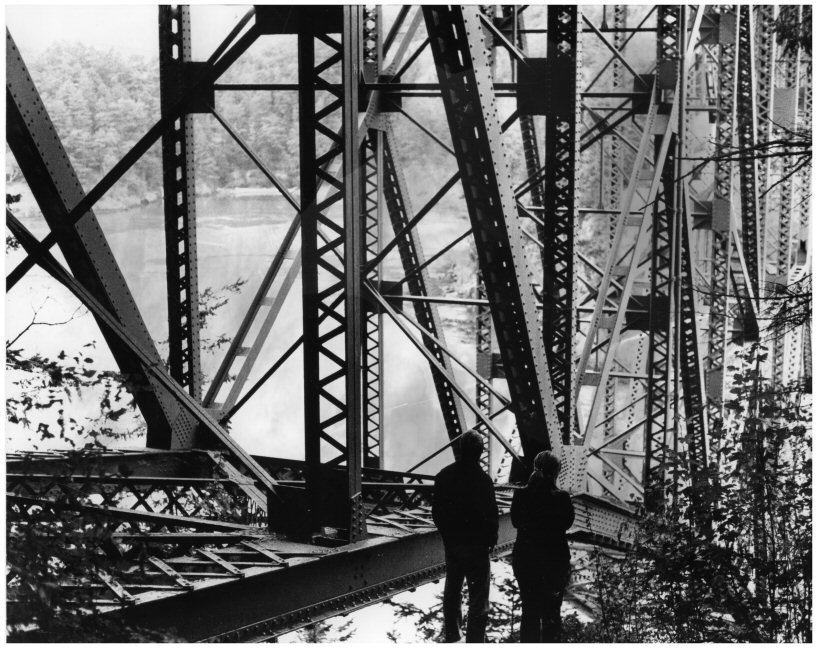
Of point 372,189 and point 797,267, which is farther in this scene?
point 797,267

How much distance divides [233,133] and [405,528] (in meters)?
3.48

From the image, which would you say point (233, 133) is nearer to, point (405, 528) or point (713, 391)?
point (405, 528)

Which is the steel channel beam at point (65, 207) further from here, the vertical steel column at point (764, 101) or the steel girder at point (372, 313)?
the vertical steel column at point (764, 101)

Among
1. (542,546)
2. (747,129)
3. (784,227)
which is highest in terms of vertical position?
(747,129)

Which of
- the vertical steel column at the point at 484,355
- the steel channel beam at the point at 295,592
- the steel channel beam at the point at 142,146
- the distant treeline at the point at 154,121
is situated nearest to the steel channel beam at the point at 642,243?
the vertical steel column at the point at 484,355

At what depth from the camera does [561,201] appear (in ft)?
28.2

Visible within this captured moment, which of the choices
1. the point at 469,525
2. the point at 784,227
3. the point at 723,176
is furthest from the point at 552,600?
the point at 784,227

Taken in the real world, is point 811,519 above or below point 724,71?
below

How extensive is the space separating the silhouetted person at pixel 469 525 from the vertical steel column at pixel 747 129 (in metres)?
9.77

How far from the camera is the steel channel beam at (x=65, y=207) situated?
23.2 ft

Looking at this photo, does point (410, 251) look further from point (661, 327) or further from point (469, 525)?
point (469, 525)

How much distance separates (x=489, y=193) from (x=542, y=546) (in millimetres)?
2567

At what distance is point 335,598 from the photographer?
20.8ft

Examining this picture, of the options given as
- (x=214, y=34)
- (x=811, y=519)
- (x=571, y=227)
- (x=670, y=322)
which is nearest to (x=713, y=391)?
(x=670, y=322)
